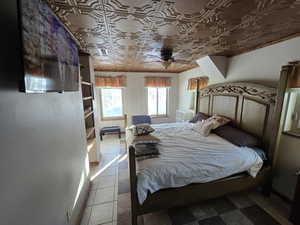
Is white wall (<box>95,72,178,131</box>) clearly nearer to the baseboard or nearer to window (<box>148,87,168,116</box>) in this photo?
window (<box>148,87,168,116</box>)

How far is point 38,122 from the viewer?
0.93 m

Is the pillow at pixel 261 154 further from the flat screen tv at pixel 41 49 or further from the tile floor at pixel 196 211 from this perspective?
the flat screen tv at pixel 41 49

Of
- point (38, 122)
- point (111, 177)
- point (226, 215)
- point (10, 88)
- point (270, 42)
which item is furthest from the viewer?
point (111, 177)

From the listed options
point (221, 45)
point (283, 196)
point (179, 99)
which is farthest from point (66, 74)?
point (179, 99)

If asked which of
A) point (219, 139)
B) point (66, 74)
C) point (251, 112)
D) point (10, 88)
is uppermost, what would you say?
point (66, 74)

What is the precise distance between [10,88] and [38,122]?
1.01 feet

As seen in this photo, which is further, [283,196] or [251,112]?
[251,112]

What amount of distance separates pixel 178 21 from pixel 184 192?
1.96 meters

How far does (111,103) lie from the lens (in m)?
4.90

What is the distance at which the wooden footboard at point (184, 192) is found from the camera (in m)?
1.43

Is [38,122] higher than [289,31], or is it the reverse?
[289,31]

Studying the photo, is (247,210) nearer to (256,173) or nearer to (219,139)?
(256,173)

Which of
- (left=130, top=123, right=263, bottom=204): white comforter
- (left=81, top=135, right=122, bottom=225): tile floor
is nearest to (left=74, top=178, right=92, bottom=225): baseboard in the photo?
(left=81, top=135, right=122, bottom=225): tile floor

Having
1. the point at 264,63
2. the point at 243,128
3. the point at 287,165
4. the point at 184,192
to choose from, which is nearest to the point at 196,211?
Result: the point at 184,192
